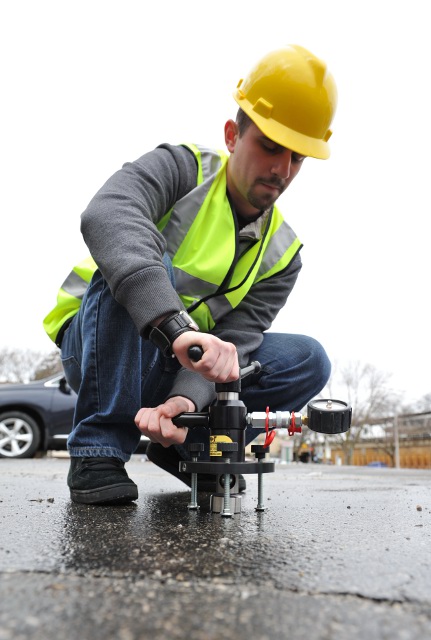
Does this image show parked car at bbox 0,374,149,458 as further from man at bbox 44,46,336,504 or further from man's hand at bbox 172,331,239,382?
man's hand at bbox 172,331,239,382

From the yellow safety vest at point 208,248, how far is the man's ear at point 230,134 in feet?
0.22

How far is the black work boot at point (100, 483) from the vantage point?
6.86 feet

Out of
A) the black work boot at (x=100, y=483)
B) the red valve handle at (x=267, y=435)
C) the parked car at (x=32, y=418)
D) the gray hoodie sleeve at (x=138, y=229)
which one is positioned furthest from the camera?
the parked car at (x=32, y=418)

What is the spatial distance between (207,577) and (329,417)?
882mm

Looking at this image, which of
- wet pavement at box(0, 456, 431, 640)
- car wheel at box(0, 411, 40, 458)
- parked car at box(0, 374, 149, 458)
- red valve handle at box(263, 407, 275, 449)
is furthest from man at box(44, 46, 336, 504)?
car wheel at box(0, 411, 40, 458)

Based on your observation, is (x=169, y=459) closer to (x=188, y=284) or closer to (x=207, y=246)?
(x=188, y=284)

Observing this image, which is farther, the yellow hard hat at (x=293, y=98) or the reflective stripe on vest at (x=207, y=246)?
the reflective stripe on vest at (x=207, y=246)

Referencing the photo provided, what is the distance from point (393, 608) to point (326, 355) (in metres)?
1.79

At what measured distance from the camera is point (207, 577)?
43.1 inches

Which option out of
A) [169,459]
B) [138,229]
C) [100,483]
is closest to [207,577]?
[100,483]

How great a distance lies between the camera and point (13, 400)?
29.1ft

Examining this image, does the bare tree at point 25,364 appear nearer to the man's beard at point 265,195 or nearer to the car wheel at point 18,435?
the car wheel at point 18,435

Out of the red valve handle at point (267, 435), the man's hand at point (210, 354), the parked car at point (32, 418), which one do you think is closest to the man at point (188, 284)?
the man's hand at point (210, 354)

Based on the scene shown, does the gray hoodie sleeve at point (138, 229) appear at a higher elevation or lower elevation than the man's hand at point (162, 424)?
higher
